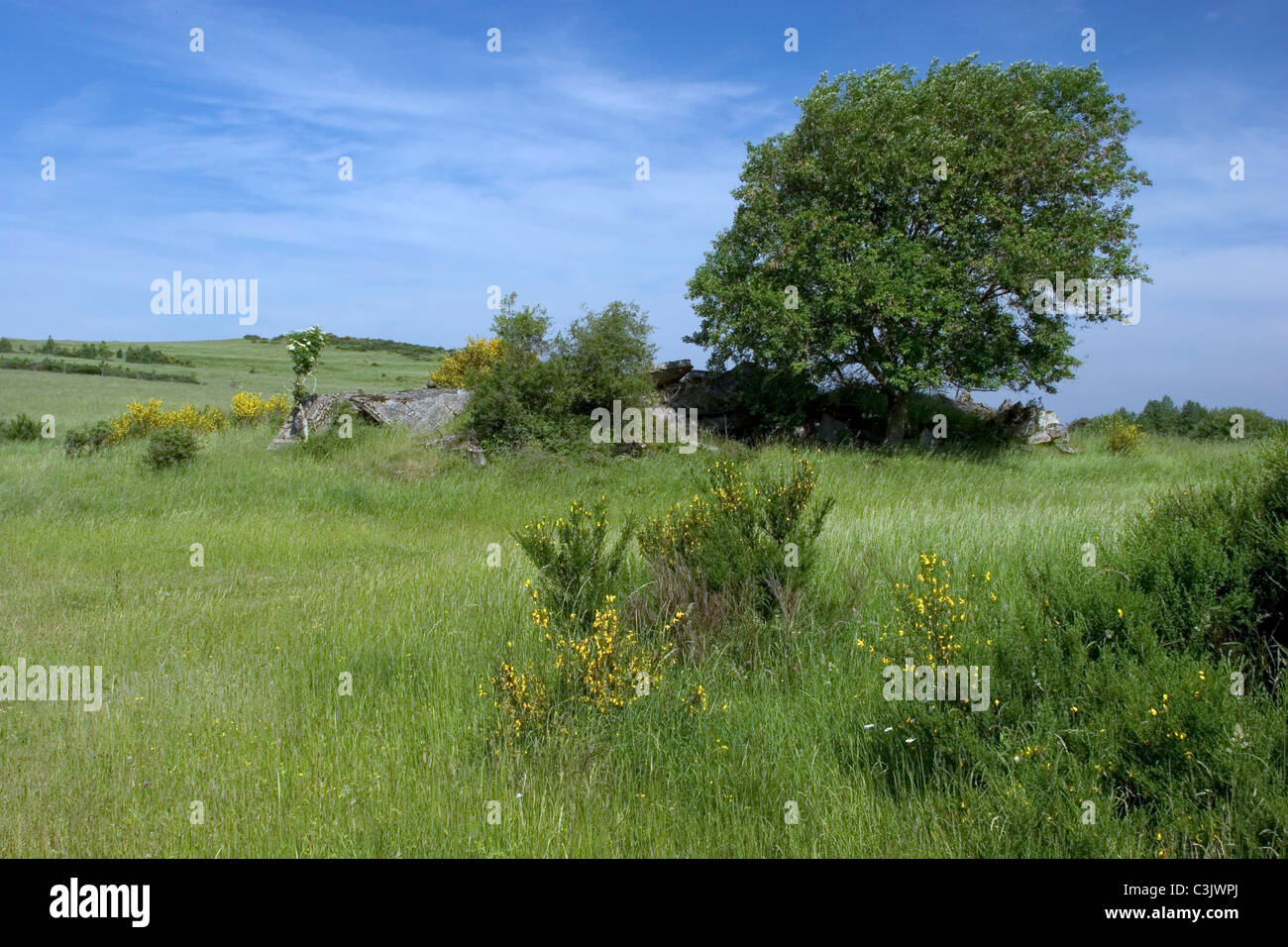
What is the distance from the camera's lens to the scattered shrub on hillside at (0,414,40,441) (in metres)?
26.9

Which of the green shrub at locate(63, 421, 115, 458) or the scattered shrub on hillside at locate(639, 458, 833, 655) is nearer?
the scattered shrub on hillside at locate(639, 458, 833, 655)

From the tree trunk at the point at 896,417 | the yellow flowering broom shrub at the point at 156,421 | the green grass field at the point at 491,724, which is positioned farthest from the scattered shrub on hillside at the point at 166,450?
the tree trunk at the point at 896,417

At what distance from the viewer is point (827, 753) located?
186 inches

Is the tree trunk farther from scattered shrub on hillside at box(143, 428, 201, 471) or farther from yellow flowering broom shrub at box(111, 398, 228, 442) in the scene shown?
yellow flowering broom shrub at box(111, 398, 228, 442)

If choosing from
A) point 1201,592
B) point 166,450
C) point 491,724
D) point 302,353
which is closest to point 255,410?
point 302,353

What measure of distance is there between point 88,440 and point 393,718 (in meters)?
20.3

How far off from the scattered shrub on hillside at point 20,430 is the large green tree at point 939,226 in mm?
21914

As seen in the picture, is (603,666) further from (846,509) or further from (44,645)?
(846,509)

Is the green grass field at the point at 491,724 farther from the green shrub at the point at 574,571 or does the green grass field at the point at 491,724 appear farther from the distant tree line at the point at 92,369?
the distant tree line at the point at 92,369

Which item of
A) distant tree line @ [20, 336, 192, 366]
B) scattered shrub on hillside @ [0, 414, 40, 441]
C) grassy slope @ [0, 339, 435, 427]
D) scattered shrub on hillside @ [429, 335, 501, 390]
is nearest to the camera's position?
scattered shrub on hillside @ [429, 335, 501, 390]

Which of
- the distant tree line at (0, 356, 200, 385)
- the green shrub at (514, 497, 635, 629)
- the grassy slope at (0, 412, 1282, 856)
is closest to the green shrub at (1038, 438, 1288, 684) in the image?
the grassy slope at (0, 412, 1282, 856)

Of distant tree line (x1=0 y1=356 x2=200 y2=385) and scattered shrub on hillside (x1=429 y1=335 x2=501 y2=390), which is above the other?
distant tree line (x1=0 y1=356 x2=200 y2=385)

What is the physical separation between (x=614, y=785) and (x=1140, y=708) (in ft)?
8.30

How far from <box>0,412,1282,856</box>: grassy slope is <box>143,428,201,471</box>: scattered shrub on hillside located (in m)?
4.29
